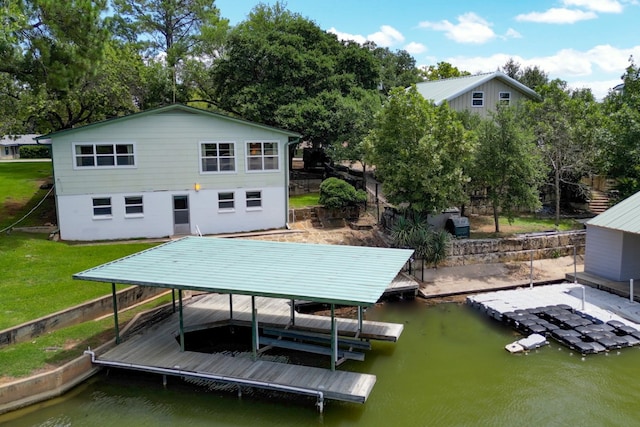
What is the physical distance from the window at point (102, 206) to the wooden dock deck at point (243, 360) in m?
8.06

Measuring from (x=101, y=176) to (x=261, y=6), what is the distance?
99.8ft

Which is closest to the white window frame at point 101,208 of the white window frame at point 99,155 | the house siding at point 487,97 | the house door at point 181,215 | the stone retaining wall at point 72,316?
the white window frame at point 99,155

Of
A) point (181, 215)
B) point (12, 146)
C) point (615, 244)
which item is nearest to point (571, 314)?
point (615, 244)

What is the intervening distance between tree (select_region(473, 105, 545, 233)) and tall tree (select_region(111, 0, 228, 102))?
28.9 metres

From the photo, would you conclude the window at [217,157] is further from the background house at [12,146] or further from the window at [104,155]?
the background house at [12,146]

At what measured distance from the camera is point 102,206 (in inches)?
822

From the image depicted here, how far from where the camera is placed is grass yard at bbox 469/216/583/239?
2208 centimetres

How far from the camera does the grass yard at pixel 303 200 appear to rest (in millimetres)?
25522

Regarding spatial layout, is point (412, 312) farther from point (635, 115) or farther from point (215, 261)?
point (635, 115)

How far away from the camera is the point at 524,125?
23078 mm

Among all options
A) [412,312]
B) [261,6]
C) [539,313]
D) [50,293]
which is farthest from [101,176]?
[261,6]

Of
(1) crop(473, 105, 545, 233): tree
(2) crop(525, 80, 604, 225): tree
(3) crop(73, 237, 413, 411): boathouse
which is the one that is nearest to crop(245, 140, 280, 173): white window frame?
(3) crop(73, 237, 413, 411): boathouse

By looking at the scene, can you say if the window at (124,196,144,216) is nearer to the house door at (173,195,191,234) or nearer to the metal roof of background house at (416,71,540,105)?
the house door at (173,195,191,234)

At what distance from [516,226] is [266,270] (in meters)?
15.4
